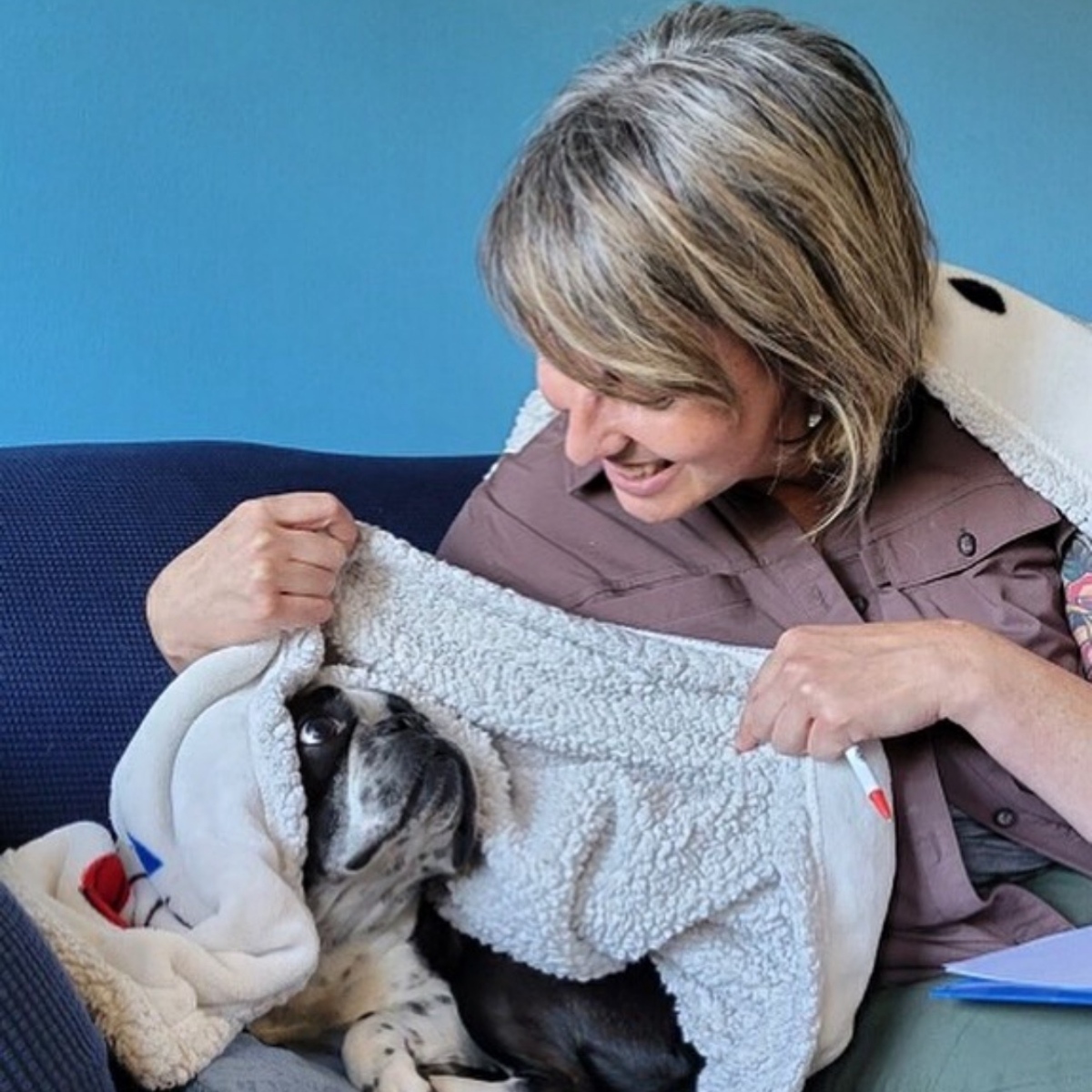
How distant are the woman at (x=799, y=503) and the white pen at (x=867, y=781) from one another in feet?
0.06

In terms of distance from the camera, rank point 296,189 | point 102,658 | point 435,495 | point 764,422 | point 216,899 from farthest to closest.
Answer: point 296,189 < point 435,495 < point 102,658 < point 764,422 < point 216,899

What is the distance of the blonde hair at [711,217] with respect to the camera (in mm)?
1142

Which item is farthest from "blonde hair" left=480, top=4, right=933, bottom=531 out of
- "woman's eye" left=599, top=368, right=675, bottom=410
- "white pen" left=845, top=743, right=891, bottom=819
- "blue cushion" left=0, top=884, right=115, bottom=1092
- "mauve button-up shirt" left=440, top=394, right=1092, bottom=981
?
"blue cushion" left=0, top=884, right=115, bottom=1092

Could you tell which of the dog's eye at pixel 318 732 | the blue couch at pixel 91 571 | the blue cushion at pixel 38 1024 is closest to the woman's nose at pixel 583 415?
the dog's eye at pixel 318 732

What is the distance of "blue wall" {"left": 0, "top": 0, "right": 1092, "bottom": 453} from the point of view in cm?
166

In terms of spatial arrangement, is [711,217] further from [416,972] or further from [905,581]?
[416,972]

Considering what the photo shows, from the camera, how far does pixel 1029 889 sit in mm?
1319

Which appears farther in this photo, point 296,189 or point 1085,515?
point 296,189

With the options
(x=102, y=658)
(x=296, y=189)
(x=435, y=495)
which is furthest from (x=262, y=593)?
(x=296, y=189)

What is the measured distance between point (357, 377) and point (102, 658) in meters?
0.56

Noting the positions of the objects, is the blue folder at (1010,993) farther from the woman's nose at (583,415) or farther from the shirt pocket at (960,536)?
the woman's nose at (583,415)

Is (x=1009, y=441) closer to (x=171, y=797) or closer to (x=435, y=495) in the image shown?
(x=435, y=495)

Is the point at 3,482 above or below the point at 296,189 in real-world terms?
below

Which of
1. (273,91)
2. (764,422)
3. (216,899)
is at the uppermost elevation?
(273,91)
